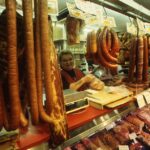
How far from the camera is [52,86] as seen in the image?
79 cm

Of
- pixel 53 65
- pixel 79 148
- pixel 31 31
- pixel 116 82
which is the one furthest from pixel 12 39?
pixel 116 82

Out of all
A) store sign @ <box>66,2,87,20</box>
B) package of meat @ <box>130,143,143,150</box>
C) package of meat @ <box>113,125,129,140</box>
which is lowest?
package of meat @ <box>130,143,143,150</box>

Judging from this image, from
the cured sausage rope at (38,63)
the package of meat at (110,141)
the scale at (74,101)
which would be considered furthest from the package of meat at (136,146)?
the cured sausage rope at (38,63)

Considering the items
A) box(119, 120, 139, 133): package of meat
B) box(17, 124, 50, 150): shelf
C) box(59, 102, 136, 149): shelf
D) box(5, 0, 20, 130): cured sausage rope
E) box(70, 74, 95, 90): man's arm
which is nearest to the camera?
box(5, 0, 20, 130): cured sausage rope

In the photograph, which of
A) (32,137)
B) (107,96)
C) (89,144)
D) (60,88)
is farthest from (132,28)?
(32,137)

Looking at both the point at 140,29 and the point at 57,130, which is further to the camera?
the point at 140,29

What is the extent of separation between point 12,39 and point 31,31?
8 cm

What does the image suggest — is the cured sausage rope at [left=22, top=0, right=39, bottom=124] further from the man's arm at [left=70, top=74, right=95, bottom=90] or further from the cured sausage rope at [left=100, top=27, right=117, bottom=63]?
the cured sausage rope at [left=100, top=27, right=117, bottom=63]

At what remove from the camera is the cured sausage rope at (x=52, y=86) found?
749 mm

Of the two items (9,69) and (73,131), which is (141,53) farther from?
Result: (9,69)

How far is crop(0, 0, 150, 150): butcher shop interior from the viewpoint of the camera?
708 millimetres

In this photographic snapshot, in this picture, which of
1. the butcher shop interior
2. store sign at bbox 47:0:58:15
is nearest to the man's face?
the butcher shop interior

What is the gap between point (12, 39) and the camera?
0.66 m

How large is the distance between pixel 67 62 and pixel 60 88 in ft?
7.35
